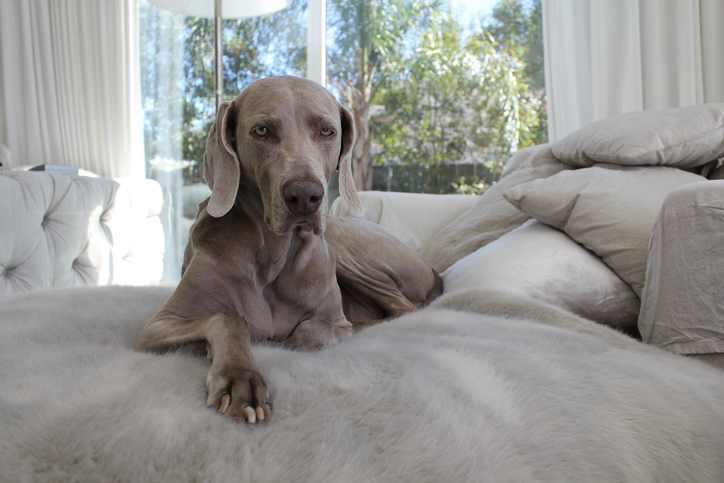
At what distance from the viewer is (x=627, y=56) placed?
307cm

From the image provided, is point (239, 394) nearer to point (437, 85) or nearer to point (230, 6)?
point (230, 6)

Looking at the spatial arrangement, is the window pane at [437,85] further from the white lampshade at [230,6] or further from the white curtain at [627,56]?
the white lampshade at [230,6]

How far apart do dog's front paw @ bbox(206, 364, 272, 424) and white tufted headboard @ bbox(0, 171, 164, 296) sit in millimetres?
1453

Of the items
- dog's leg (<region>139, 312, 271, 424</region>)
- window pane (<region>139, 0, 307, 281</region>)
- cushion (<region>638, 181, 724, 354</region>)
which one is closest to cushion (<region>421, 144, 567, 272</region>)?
cushion (<region>638, 181, 724, 354</region>)

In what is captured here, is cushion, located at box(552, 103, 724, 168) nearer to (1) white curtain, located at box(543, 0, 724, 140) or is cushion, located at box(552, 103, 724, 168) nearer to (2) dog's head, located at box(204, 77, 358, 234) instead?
(2) dog's head, located at box(204, 77, 358, 234)

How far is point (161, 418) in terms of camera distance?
617 mm

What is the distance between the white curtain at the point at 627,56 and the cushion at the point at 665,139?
4.92ft

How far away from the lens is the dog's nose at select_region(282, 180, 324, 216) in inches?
39.7

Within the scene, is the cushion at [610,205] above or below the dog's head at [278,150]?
below

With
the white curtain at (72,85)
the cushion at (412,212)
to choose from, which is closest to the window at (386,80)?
the white curtain at (72,85)

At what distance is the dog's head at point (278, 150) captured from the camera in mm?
1034

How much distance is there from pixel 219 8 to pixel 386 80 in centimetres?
115

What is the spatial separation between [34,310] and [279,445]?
75cm

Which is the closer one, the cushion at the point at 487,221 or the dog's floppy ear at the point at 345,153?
the dog's floppy ear at the point at 345,153
